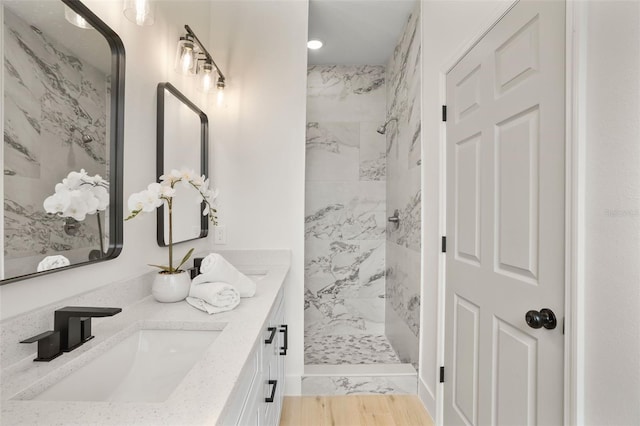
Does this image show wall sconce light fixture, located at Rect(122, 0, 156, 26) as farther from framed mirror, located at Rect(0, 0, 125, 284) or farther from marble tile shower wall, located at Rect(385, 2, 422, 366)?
marble tile shower wall, located at Rect(385, 2, 422, 366)

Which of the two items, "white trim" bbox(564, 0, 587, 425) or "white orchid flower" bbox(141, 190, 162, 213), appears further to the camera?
"white orchid flower" bbox(141, 190, 162, 213)

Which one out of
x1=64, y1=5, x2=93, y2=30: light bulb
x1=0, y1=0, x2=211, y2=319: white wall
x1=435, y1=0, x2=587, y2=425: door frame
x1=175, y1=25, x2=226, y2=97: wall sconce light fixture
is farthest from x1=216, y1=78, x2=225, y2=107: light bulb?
x1=435, y1=0, x2=587, y2=425: door frame

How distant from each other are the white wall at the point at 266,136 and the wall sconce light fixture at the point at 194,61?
260 mm

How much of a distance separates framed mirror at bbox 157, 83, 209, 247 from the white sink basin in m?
0.63

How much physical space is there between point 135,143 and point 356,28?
213 centimetres

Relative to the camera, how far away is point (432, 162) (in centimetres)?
215

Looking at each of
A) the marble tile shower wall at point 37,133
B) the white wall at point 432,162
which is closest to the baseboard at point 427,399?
the white wall at point 432,162

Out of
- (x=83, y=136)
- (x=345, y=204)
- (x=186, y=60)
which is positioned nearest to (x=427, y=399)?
(x=345, y=204)

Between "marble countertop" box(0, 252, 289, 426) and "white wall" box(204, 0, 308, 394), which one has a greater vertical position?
"white wall" box(204, 0, 308, 394)

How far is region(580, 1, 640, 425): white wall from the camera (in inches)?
34.0

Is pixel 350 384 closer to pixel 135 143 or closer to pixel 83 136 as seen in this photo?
pixel 135 143

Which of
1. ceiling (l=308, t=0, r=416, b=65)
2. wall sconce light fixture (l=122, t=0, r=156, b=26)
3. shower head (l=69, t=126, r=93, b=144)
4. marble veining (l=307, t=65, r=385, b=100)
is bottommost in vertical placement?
shower head (l=69, t=126, r=93, b=144)

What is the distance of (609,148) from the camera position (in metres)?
0.94

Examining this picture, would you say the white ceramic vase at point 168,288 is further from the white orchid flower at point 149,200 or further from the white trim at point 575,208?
the white trim at point 575,208
